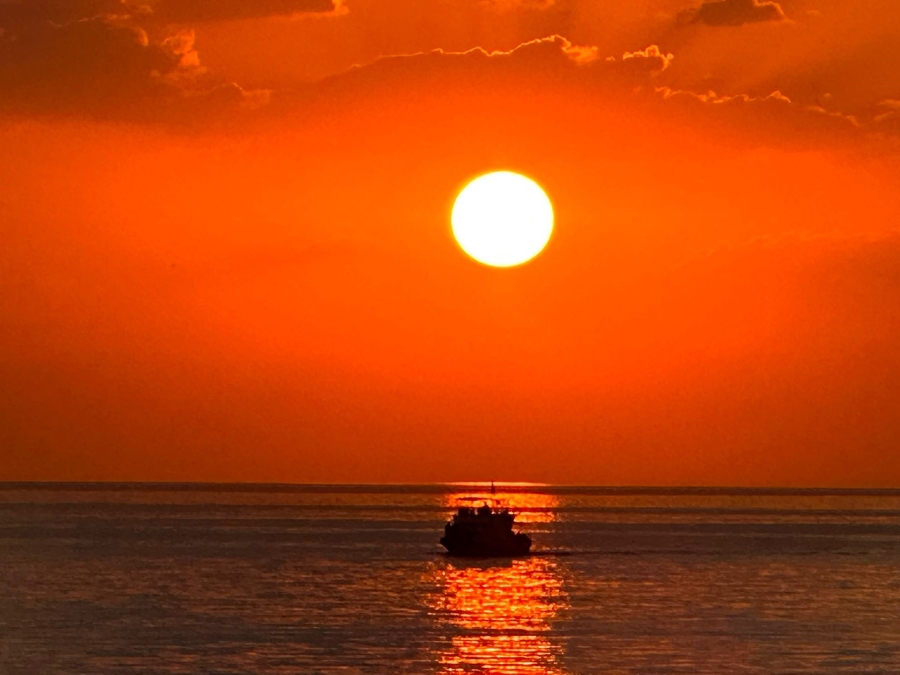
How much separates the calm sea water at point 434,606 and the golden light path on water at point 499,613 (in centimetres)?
17

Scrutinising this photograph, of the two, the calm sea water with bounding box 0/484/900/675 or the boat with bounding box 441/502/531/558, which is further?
the boat with bounding box 441/502/531/558

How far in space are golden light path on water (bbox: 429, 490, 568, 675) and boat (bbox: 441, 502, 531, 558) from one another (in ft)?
3.82

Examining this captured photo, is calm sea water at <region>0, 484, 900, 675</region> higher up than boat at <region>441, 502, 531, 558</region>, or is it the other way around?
boat at <region>441, 502, 531, 558</region>

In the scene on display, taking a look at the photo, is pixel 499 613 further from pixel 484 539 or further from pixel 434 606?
pixel 484 539

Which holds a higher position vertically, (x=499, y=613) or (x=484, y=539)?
(x=484, y=539)

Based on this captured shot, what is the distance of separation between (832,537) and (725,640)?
8657 cm

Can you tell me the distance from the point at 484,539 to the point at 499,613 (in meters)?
38.5

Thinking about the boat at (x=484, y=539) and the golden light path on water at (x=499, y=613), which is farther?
the boat at (x=484, y=539)

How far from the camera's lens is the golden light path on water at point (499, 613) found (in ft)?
160

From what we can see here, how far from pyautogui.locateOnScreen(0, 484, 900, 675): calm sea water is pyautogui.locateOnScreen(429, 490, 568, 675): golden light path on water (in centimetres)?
17

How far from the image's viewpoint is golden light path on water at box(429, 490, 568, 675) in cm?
4862

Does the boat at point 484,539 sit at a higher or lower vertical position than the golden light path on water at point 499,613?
higher

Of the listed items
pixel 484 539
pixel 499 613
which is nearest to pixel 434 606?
pixel 499 613

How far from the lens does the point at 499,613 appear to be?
214ft
